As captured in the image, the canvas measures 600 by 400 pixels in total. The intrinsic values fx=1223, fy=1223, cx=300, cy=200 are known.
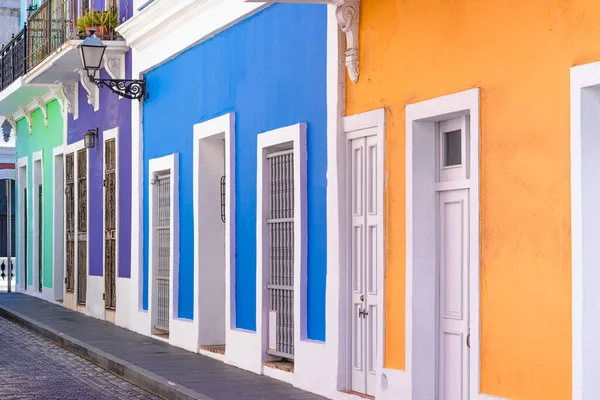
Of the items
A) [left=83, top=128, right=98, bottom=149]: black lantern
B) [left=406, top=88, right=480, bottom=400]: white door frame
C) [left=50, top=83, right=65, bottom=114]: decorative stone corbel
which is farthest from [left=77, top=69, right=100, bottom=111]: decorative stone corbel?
[left=406, top=88, right=480, bottom=400]: white door frame

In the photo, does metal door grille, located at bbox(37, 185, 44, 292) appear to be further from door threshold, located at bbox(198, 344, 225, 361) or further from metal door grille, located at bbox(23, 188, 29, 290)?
door threshold, located at bbox(198, 344, 225, 361)

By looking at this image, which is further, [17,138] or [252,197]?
[17,138]

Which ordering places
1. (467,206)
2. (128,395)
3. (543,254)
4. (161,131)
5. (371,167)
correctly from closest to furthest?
(543,254) < (467,206) < (371,167) < (128,395) < (161,131)

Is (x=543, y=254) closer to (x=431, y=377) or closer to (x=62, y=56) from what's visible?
(x=431, y=377)

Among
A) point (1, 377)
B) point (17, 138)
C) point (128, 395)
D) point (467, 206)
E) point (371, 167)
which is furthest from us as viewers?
point (17, 138)

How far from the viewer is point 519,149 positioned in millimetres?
8016

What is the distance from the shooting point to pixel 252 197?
1342cm

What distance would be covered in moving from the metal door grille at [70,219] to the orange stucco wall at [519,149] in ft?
47.0

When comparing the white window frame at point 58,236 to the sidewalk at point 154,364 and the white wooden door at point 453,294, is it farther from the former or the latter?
the white wooden door at point 453,294

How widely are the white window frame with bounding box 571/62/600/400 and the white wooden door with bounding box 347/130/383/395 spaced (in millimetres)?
3081

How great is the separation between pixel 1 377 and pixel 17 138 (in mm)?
16355

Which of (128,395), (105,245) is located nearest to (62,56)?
(105,245)

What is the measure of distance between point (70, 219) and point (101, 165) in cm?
307

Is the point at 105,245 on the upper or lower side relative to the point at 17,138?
lower
